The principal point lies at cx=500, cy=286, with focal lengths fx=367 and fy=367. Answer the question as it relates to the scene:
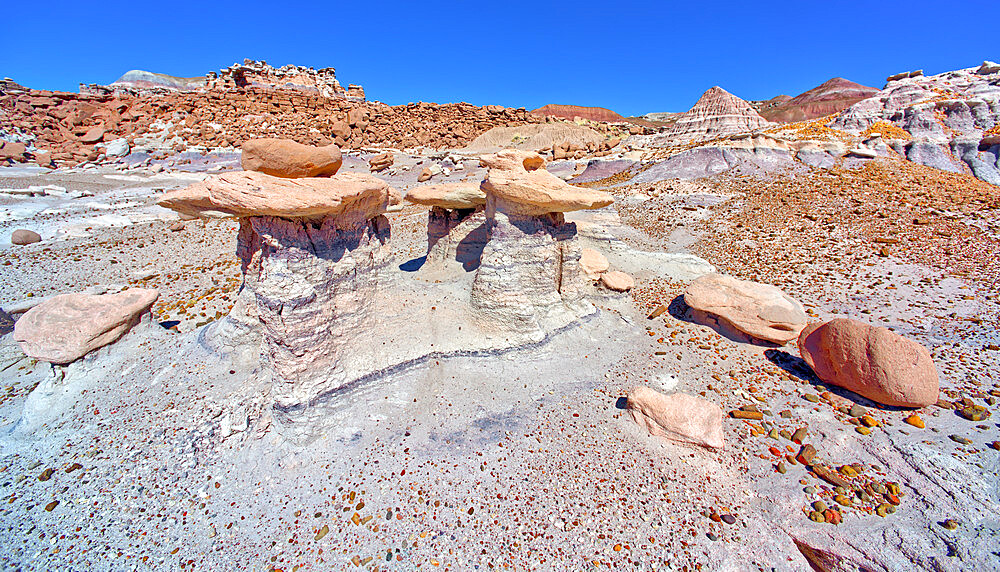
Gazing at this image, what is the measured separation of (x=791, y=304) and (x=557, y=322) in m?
4.14

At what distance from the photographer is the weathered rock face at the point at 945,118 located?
1523 cm

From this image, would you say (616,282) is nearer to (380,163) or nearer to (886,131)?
(886,131)

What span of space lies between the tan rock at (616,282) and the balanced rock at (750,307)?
1302 millimetres

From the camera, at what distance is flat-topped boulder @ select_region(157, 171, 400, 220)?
4.21 meters

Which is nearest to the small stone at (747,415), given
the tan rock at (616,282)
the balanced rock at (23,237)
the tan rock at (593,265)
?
the tan rock at (616,282)

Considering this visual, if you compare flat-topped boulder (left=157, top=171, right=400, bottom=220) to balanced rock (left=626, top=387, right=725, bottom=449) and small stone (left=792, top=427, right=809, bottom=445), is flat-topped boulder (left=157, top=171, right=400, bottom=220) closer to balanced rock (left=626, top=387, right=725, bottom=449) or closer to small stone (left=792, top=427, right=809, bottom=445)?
balanced rock (left=626, top=387, right=725, bottom=449)

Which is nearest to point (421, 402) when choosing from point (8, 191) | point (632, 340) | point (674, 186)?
point (632, 340)

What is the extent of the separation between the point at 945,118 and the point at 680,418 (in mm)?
23906

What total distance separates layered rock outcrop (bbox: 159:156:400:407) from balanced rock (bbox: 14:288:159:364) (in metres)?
2.20

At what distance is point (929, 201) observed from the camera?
11.9 meters

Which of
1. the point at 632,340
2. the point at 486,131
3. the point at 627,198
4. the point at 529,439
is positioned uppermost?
the point at 486,131

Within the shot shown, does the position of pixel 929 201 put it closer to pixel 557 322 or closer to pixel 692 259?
pixel 692 259

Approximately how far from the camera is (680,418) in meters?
4.64

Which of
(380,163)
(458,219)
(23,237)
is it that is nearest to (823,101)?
(380,163)
